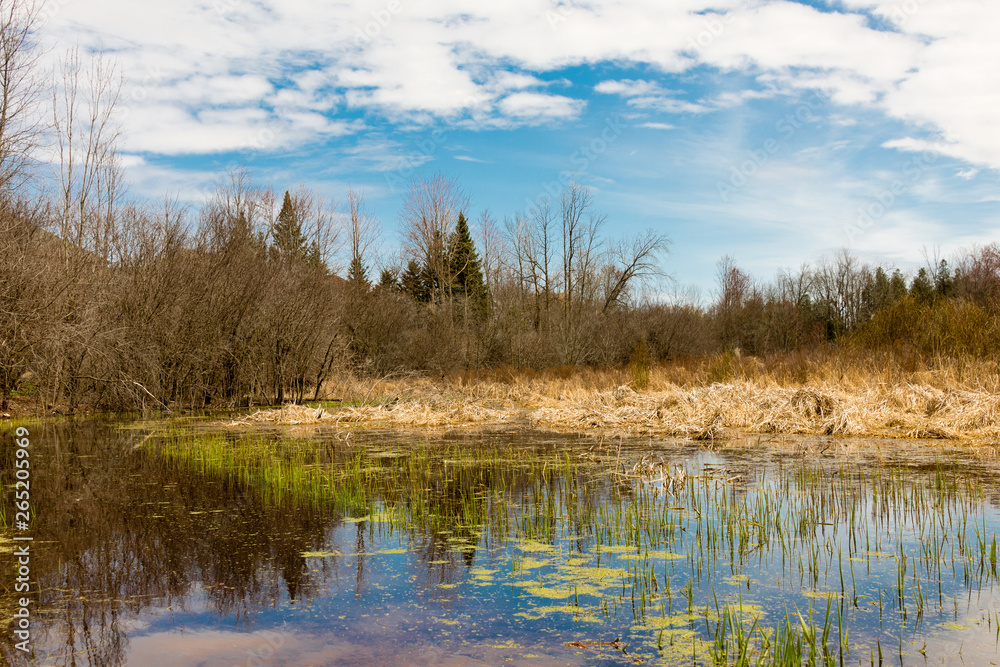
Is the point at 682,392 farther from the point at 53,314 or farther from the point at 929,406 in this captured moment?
the point at 53,314

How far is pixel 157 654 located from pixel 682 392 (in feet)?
43.2

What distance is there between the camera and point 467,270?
4500cm

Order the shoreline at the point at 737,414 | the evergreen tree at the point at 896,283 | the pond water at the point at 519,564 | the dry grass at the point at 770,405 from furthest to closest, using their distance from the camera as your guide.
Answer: the evergreen tree at the point at 896,283 → the dry grass at the point at 770,405 → the shoreline at the point at 737,414 → the pond water at the point at 519,564

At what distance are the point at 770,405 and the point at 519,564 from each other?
10.2 metres

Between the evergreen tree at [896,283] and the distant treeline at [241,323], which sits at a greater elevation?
the evergreen tree at [896,283]

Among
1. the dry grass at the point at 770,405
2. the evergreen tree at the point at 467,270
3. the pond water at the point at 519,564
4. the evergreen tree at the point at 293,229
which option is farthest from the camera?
the evergreen tree at the point at 467,270

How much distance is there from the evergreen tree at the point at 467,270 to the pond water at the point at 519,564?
34.2 meters

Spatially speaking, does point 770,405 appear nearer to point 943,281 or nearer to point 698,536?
point 698,536

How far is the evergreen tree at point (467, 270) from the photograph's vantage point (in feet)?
142

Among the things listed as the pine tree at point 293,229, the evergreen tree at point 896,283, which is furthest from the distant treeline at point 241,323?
the evergreen tree at point 896,283

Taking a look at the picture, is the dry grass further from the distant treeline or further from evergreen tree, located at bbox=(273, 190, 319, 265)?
evergreen tree, located at bbox=(273, 190, 319, 265)

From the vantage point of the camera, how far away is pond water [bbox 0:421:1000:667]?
3.68 meters

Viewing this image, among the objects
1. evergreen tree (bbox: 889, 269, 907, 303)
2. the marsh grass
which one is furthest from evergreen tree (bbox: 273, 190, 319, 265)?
evergreen tree (bbox: 889, 269, 907, 303)

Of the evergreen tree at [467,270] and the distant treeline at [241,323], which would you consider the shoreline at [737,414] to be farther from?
the evergreen tree at [467,270]
